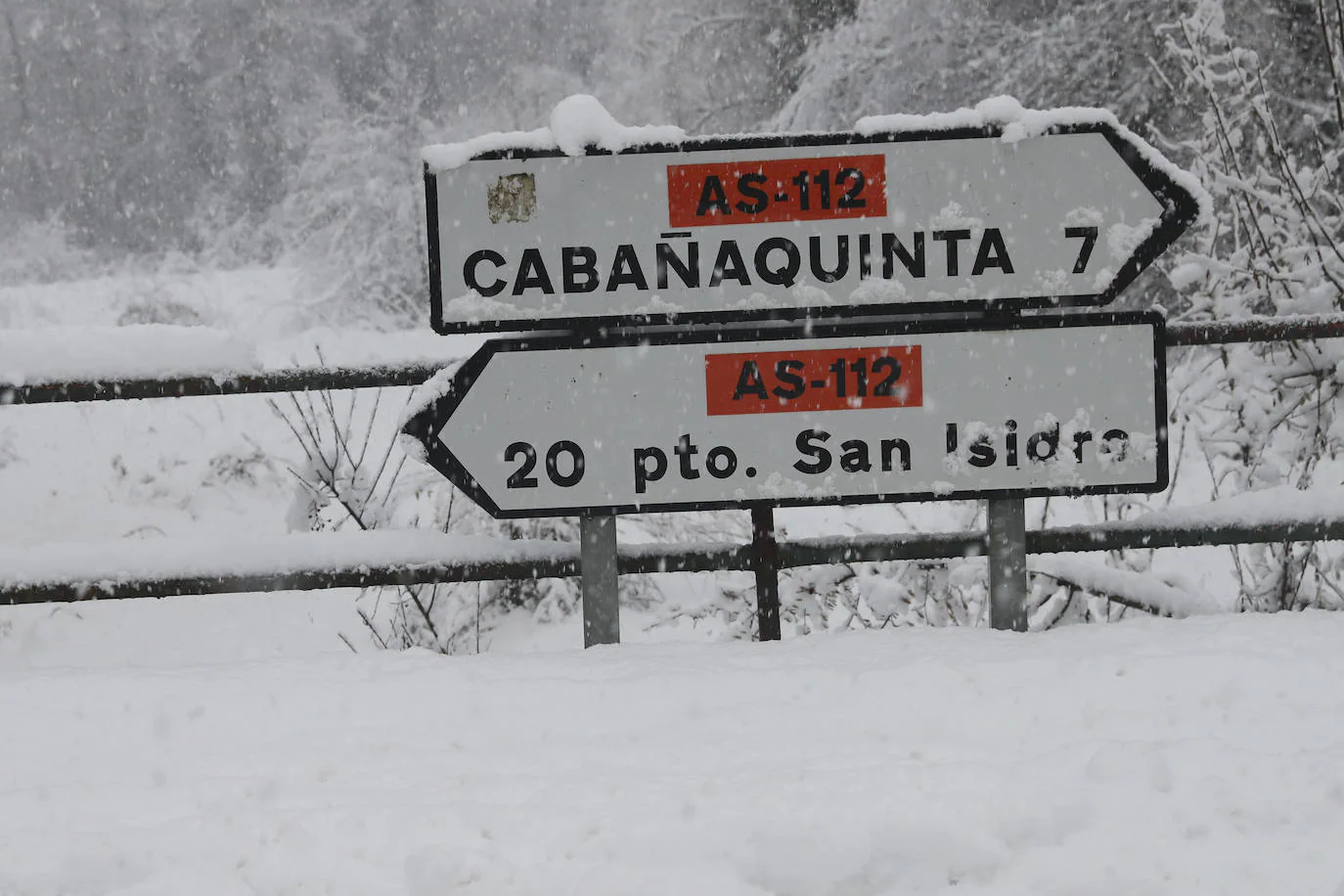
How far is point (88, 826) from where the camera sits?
6.19ft

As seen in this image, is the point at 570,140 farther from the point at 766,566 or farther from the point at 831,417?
the point at 766,566

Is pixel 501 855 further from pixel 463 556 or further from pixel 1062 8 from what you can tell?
pixel 1062 8

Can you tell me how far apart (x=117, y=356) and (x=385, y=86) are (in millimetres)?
25383

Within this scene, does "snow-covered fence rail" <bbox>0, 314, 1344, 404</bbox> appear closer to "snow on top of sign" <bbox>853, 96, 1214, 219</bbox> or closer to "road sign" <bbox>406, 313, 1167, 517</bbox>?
"road sign" <bbox>406, 313, 1167, 517</bbox>

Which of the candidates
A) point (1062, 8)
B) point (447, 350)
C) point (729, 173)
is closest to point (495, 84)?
point (447, 350)

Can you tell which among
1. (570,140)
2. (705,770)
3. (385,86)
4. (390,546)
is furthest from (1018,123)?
(385,86)

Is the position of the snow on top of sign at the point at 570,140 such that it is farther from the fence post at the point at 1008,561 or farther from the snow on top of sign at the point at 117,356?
the fence post at the point at 1008,561

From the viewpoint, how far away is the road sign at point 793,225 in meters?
2.73

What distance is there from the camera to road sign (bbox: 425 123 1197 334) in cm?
273

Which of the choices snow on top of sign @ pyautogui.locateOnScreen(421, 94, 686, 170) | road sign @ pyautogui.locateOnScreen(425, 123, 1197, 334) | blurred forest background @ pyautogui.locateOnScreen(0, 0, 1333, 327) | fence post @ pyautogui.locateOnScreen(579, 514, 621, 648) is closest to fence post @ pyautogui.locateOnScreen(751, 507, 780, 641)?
fence post @ pyautogui.locateOnScreen(579, 514, 621, 648)

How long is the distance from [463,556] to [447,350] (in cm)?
1093

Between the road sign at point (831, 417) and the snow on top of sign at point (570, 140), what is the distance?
1.53 feet

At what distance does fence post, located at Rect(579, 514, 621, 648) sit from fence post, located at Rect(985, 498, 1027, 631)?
98 cm

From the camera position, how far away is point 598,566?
2.82 metres
